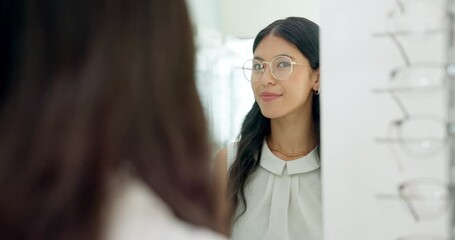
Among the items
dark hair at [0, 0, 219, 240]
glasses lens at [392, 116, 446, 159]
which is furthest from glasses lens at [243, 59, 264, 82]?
dark hair at [0, 0, 219, 240]

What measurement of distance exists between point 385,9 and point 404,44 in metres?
0.03

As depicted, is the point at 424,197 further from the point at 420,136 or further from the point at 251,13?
the point at 251,13

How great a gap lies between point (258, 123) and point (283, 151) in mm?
68

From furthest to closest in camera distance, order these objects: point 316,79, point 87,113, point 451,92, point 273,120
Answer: point 273,120, point 316,79, point 451,92, point 87,113

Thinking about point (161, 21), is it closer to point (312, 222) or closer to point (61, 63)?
point (61, 63)

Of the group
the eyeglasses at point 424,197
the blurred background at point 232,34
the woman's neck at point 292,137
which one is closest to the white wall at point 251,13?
the blurred background at point 232,34

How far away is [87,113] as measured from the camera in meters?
0.25

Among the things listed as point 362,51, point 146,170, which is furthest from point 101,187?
point 362,51

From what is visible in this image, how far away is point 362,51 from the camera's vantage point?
44 centimetres

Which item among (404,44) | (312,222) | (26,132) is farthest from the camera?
(312,222)

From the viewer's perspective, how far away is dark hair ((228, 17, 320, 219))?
58cm

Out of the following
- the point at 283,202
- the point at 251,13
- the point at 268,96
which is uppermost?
the point at 251,13

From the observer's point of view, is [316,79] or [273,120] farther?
[273,120]

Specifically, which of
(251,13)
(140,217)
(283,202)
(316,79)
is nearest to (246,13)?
(251,13)
